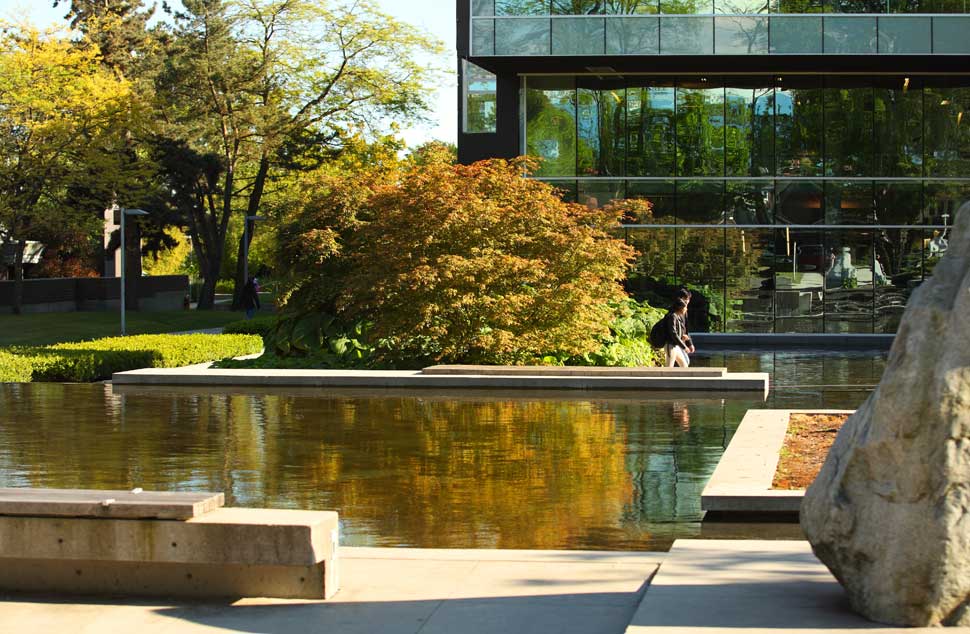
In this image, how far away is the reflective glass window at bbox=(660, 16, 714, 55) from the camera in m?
31.8

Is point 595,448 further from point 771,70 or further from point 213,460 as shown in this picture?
point 771,70

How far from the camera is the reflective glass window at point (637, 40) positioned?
104 ft

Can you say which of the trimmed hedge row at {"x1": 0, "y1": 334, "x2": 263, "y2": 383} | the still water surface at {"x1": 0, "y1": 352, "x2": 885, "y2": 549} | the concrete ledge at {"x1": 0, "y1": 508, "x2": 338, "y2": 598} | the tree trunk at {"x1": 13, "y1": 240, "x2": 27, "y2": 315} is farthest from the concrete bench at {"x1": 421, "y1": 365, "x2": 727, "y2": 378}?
the tree trunk at {"x1": 13, "y1": 240, "x2": 27, "y2": 315}

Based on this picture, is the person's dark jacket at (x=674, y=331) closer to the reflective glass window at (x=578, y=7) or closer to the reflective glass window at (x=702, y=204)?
the reflective glass window at (x=702, y=204)

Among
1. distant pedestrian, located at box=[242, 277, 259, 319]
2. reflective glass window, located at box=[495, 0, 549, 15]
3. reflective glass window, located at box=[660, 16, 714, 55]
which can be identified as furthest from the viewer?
distant pedestrian, located at box=[242, 277, 259, 319]

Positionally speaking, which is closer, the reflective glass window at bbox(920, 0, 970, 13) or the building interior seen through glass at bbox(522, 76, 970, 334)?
the reflective glass window at bbox(920, 0, 970, 13)

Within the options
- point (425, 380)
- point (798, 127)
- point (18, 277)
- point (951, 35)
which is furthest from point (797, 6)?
point (18, 277)

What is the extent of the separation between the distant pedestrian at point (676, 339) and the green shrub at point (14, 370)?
11.0m

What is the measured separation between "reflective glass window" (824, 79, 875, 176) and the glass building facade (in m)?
0.04

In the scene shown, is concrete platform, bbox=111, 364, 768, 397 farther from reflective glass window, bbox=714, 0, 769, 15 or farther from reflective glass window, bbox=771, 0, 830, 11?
reflective glass window, bbox=771, 0, 830, 11

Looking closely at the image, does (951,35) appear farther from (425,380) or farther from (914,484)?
(914,484)

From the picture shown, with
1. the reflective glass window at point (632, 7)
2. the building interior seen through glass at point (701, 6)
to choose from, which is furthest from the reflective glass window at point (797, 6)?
the reflective glass window at point (632, 7)

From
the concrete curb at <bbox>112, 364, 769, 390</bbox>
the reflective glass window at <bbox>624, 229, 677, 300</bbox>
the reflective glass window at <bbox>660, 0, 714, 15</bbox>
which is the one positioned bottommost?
the concrete curb at <bbox>112, 364, 769, 390</bbox>

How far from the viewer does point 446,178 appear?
22422 mm
